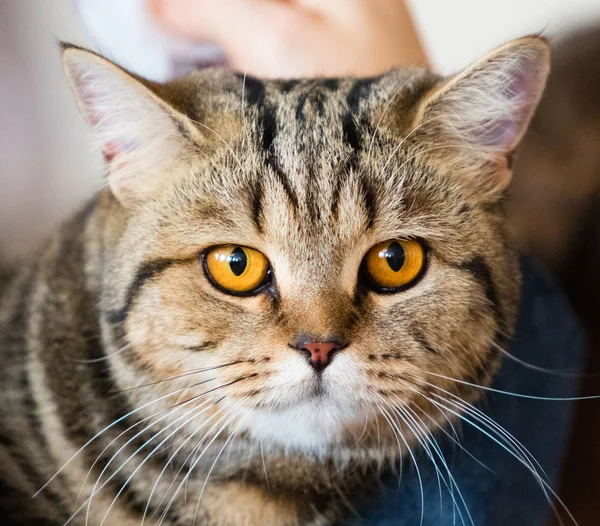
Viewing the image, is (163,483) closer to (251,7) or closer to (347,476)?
(347,476)

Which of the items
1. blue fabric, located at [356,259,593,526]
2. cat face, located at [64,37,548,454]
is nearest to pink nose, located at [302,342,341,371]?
cat face, located at [64,37,548,454]

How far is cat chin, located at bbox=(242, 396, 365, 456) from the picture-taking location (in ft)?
1.57

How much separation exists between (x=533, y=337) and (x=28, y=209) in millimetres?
519

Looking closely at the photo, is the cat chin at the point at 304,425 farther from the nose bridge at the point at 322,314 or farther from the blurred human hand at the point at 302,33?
the blurred human hand at the point at 302,33

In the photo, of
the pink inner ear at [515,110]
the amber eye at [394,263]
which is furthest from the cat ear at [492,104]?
the amber eye at [394,263]

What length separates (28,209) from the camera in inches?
20.9

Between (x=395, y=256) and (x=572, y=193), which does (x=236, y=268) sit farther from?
(x=572, y=193)

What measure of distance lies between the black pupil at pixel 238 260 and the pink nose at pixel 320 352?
0.09m

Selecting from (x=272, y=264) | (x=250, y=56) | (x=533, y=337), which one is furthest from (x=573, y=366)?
(x=250, y=56)

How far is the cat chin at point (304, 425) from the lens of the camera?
478 mm

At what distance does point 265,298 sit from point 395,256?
0.40 ft

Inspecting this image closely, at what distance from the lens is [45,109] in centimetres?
51

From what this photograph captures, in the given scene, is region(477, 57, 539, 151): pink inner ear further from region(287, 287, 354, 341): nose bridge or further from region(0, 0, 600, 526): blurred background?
region(287, 287, 354, 341): nose bridge

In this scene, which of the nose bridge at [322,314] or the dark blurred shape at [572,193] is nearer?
the nose bridge at [322,314]
